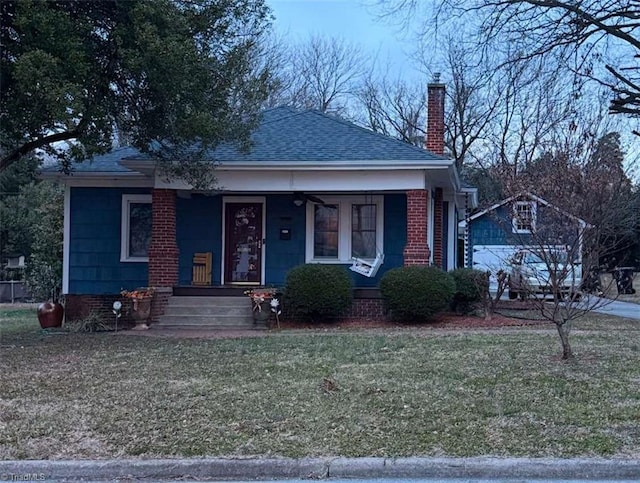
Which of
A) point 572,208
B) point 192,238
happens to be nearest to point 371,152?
point 192,238

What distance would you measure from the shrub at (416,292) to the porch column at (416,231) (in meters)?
0.58

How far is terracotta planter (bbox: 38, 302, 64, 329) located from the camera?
564 inches

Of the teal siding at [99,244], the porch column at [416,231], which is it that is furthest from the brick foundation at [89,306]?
the porch column at [416,231]

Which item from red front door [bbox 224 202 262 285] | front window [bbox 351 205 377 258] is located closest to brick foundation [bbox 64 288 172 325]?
red front door [bbox 224 202 262 285]

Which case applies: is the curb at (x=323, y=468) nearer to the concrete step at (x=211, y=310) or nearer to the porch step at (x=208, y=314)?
the porch step at (x=208, y=314)

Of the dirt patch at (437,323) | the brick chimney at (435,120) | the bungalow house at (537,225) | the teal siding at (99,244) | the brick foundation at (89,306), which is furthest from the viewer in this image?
the brick chimney at (435,120)

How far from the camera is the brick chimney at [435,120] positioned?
1622cm

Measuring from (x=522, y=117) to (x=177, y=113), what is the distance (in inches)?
774

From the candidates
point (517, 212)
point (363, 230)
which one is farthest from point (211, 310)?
point (517, 212)

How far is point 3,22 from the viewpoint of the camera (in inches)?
383

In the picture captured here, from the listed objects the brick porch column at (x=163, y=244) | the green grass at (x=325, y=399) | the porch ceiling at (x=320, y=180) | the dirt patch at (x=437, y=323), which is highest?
the porch ceiling at (x=320, y=180)

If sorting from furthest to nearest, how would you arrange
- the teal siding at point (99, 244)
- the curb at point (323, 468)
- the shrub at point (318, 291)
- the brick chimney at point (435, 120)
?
the brick chimney at point (435, 120)
the teal siding at point (99, 244)
the shrub at point (318, 291)
the curb at point (323, 468)

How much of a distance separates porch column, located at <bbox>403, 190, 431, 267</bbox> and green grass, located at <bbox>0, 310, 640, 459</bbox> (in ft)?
12.0

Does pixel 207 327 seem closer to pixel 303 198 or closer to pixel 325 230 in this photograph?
pixel 325 230
